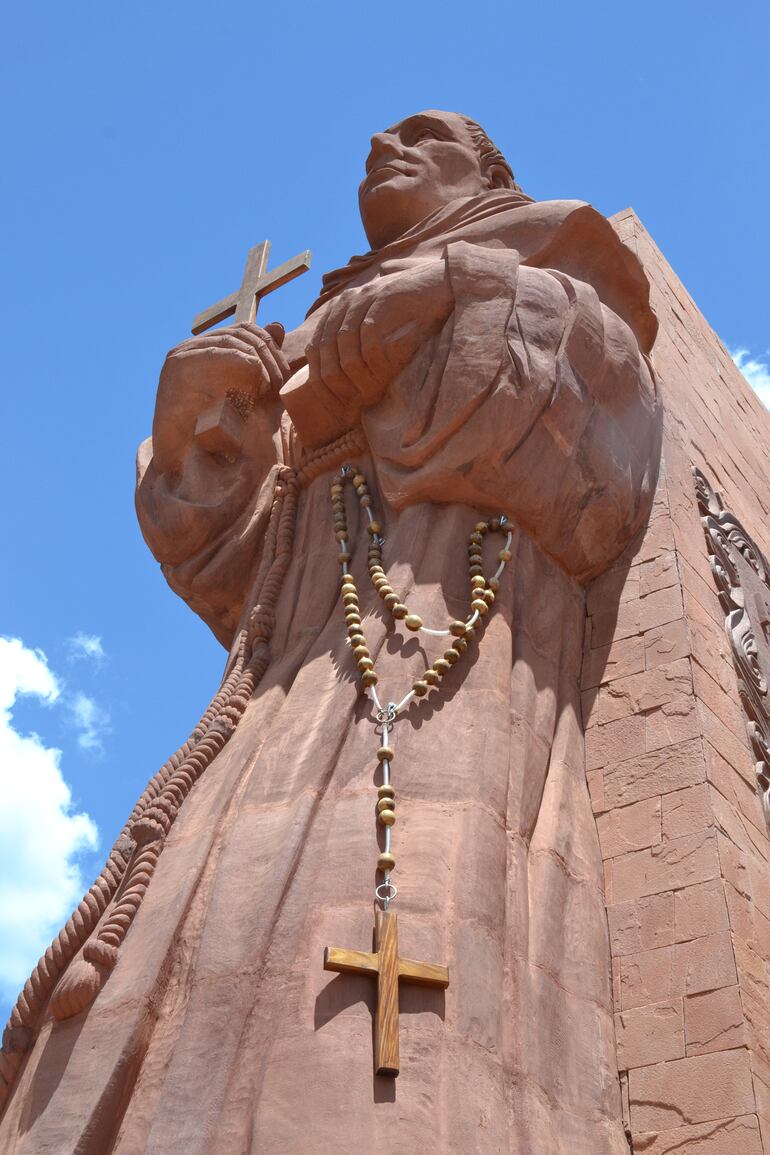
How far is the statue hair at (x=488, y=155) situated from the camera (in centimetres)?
633

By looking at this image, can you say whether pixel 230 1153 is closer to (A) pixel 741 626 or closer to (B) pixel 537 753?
(B) pixel 537 753

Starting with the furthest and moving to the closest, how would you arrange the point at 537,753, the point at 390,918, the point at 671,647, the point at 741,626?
the point at 741,626 < the point at 671,647 < the point at 537,753 < the point at 390,918

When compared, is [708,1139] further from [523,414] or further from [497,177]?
[497,177]

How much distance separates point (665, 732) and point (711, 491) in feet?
6.38

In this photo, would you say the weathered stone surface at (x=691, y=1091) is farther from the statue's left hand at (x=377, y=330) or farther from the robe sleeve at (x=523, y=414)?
the statue's left hand at (x=377, y=330)

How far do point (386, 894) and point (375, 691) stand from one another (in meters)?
0.74

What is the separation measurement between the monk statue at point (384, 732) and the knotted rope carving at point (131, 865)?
0.01 metres

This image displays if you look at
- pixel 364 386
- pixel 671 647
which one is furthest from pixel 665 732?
pixel 364 386

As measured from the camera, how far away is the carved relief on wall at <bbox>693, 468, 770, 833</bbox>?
505cm

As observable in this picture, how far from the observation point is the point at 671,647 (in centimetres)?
488

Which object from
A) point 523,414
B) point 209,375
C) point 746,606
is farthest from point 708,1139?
point 209,375

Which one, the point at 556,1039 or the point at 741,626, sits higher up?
the point at 741,626

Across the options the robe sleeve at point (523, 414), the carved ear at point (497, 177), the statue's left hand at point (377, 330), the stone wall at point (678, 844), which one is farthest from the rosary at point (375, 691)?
the carved ear at point (497, 177)

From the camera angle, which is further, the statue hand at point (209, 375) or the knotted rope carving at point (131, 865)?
the statue hand at point (209, 375)
